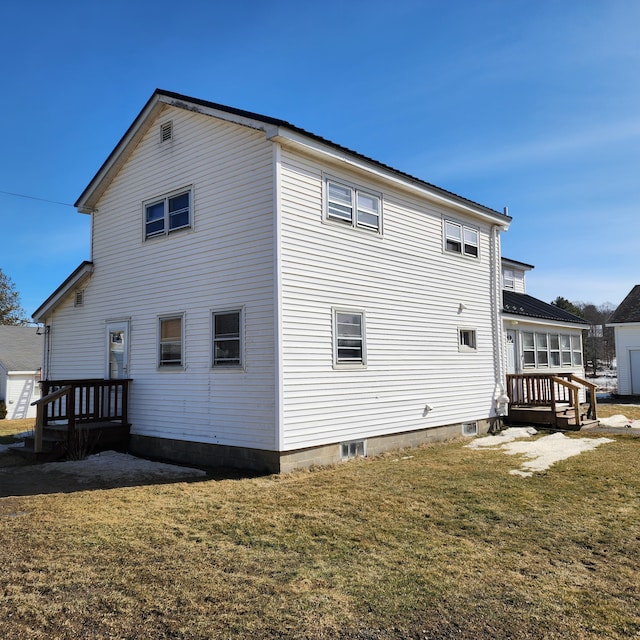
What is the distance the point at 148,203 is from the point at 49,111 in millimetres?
7495

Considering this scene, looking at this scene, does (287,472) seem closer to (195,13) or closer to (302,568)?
(302,568)

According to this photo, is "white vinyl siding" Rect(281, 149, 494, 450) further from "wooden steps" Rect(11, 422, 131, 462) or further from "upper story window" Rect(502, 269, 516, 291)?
"upper story window" Rect(502, 269, 516, 291)

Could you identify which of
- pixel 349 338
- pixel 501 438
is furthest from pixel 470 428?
pixel 349 338

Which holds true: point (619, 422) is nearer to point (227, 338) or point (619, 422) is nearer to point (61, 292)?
point (227, 338)

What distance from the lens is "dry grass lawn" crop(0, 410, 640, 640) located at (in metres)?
3.73

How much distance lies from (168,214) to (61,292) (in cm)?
465

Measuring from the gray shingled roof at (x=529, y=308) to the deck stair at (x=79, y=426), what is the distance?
11.9 m

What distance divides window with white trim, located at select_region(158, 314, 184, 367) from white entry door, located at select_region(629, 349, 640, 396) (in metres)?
24.7

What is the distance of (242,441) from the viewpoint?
9656 mm

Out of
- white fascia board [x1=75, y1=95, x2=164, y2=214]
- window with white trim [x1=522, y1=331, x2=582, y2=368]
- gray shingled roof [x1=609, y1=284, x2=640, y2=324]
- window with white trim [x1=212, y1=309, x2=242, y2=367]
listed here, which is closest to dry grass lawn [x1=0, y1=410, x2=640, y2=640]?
window with white trim [x1=212, y1=309, x2=242, y2=367]

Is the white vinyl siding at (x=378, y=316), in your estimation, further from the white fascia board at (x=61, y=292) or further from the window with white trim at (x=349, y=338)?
the white fascia board at (x=61, y=292)

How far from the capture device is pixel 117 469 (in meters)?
9.99

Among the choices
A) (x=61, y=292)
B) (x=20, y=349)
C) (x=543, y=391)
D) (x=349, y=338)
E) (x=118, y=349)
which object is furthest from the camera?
(x=20, y=349)

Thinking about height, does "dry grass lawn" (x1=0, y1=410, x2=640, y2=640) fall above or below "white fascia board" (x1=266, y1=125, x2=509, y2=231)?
below
